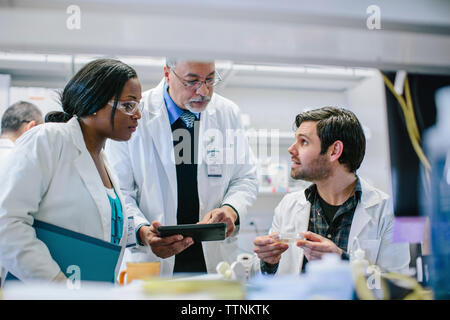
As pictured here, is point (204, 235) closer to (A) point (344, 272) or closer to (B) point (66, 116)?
(A) point (344, 272)

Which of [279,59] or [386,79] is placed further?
[386,79]

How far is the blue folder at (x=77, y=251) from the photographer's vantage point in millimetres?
1013

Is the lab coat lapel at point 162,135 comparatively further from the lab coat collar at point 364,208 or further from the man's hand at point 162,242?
the lab coat collar at point 364,208

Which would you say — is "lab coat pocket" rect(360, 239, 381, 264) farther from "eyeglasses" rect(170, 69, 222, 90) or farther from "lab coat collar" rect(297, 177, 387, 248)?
"eyeglasses" rect(170, 69, 222, 90)

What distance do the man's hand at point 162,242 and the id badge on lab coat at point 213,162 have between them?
28cm

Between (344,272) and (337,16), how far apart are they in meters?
0.75

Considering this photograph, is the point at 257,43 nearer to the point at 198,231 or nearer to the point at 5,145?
the point at 198,231

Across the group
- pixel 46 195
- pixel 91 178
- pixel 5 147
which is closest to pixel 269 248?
pixel 91 178

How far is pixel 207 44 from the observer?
1.04 meters

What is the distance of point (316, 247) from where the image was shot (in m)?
1.31

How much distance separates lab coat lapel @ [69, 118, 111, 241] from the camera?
3.72 ft

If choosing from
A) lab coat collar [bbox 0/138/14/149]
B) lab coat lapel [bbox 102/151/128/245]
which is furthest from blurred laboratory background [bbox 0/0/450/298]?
lab coat lapel [bbox 102/151/128/245]

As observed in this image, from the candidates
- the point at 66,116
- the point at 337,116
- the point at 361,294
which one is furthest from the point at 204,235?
the point at 337,116

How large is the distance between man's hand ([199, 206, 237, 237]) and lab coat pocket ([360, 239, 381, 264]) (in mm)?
493
